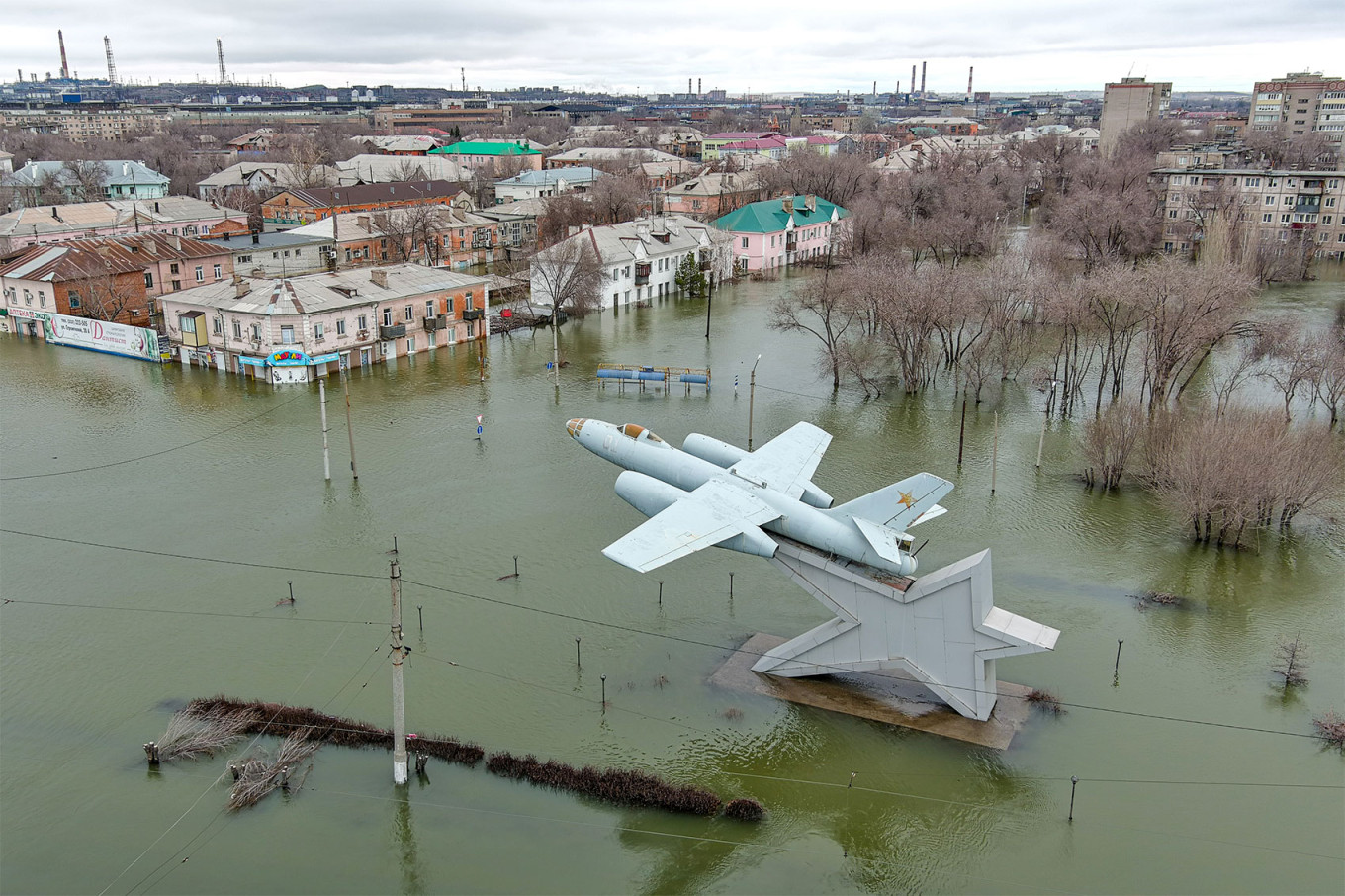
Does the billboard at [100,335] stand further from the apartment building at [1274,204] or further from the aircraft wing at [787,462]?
the apartment building at [1274,204]

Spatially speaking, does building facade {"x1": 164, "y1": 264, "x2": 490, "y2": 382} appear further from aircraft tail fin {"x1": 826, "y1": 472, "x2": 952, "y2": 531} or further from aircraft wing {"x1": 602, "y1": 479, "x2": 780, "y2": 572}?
aircraft tail fin {"x1": 826, "y1": 472, "x2": 952, "y2": 531}

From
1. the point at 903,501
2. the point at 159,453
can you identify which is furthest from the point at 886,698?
the point at 159,453

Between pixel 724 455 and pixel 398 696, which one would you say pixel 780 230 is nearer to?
pixel 724 455

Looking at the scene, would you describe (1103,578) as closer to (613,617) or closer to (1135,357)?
(613,617)

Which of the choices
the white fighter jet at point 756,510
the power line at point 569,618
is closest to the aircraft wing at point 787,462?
the white fighter jet at point 756,510

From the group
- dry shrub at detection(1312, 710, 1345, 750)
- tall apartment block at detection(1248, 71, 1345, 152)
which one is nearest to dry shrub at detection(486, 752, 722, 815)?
dry shrub at detection(1312, 710, 1345, 750)
